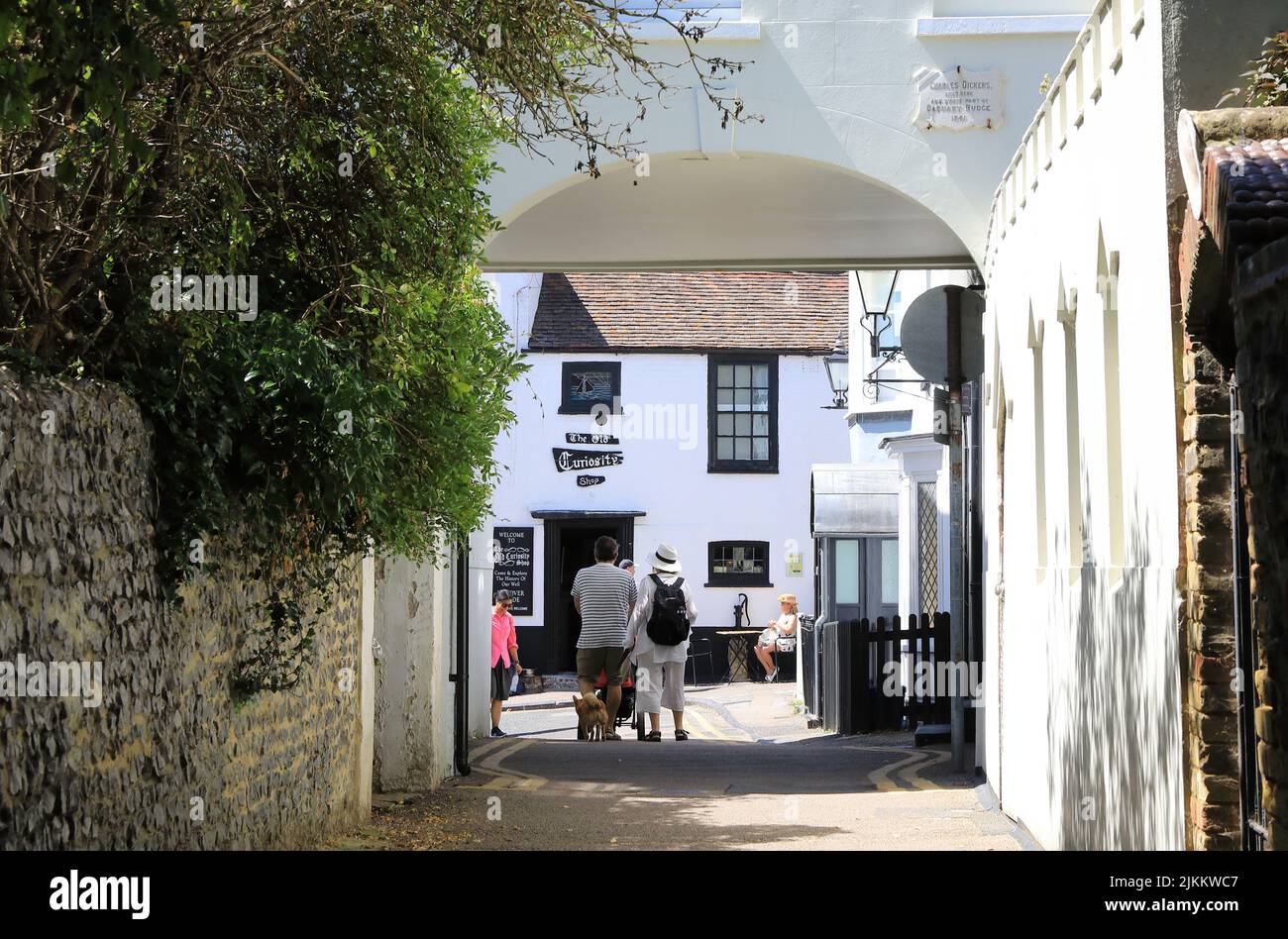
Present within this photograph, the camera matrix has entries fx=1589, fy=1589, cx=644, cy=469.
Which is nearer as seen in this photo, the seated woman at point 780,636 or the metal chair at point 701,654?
the seated woman at point 780,636

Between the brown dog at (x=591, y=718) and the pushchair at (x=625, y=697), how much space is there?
0.39 ft

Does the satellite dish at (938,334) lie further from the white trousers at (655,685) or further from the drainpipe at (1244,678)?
the drainpipe at (1244,678)

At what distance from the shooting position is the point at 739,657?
2956 centimetres

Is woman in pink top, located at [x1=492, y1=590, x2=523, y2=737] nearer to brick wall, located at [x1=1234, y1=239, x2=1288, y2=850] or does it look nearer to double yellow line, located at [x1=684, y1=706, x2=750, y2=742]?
double yellow line, located at [x1=684, y1=706, x2=750, y2=742]

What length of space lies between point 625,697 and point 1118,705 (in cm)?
1159

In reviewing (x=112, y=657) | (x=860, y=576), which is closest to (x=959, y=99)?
(x=112, y=657)

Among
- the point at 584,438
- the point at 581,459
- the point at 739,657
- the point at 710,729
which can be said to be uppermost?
the point at 584,438

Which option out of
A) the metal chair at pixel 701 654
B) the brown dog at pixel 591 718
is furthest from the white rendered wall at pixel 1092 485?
the metal chair at pixel 701 654

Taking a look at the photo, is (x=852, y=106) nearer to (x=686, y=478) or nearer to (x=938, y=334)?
(x=938, y=334)

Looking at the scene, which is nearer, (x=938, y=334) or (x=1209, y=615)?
(x=1209, y=615)

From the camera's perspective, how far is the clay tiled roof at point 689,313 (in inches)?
1206

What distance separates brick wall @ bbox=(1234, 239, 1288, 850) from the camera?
4.10m

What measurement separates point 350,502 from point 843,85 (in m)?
5.73

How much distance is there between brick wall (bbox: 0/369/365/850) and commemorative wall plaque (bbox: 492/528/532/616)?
22.4 m
